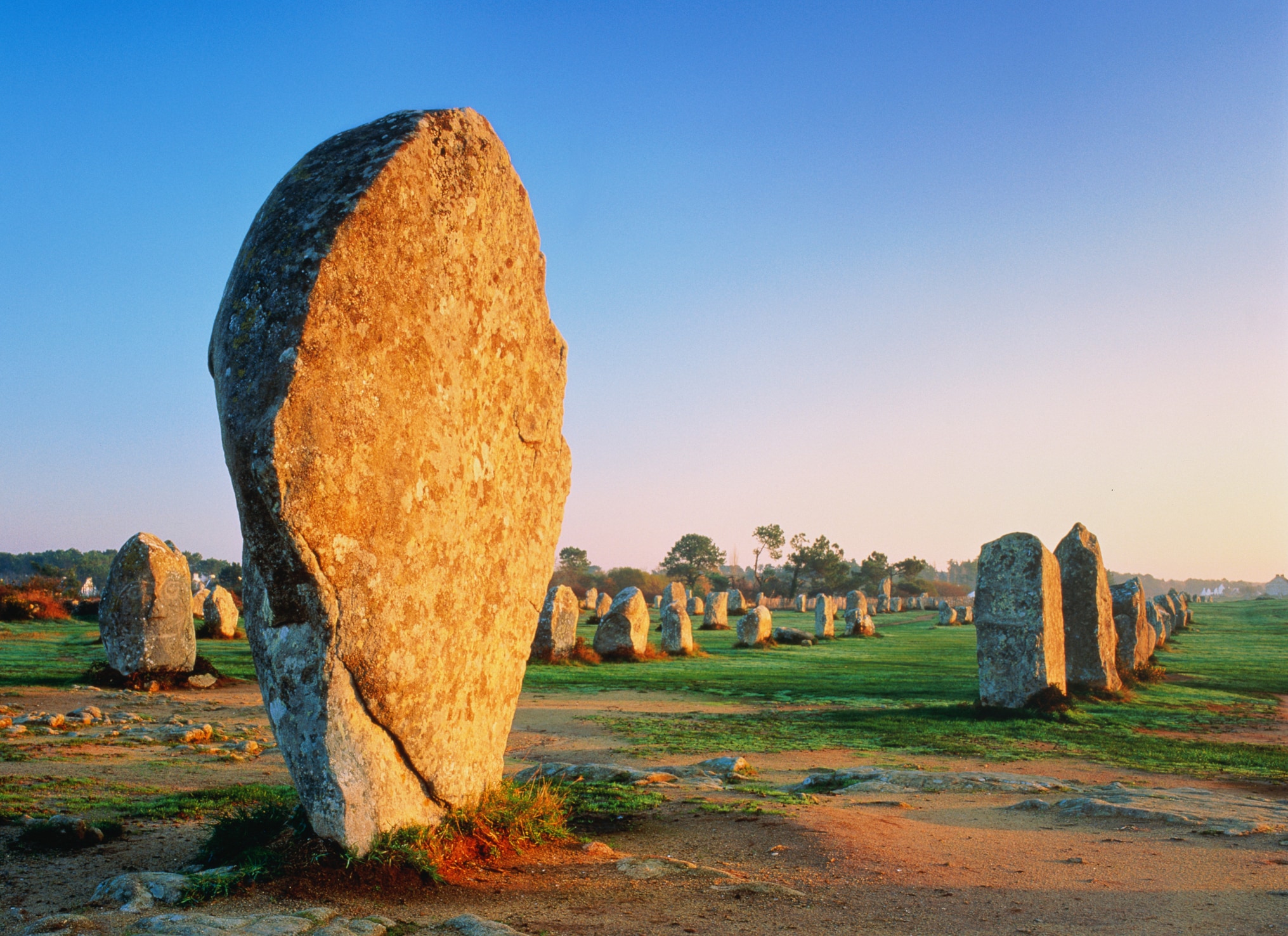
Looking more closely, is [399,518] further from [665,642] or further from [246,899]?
[665,642]

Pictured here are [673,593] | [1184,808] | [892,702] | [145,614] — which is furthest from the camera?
[673,593]

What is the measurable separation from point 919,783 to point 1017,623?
553cm

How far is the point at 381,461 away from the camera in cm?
439

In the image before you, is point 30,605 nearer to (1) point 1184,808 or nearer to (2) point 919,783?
(2) point 919,783

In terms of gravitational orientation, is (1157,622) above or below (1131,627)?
below

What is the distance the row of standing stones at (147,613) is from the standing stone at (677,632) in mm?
12728

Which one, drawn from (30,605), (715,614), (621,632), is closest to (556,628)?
(621,632)

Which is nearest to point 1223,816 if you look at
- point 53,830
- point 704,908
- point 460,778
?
point 704,908

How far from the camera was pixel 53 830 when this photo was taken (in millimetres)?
4926

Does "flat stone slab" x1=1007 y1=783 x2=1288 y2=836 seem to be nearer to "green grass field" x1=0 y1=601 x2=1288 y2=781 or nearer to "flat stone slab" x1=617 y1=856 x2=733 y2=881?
"green grass field" x1=0 y1=601 x2=1288 y2=781

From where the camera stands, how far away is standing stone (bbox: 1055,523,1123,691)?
14.6 metres

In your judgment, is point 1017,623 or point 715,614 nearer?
point 1017,623

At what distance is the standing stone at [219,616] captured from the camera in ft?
75.7

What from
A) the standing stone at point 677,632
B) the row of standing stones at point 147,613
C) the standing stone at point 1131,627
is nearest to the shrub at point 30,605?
the row of standing stones at point 147,613
